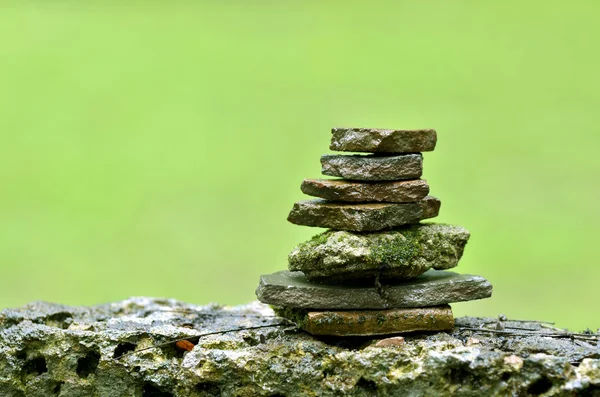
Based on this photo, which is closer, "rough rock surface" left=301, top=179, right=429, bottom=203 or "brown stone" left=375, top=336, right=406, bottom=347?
"brown stone" left=375, top=336, right=406, bottom=347

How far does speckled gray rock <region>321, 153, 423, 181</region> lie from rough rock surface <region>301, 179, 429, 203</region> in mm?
62

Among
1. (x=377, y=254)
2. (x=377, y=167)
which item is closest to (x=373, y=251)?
(x=377, y=254)

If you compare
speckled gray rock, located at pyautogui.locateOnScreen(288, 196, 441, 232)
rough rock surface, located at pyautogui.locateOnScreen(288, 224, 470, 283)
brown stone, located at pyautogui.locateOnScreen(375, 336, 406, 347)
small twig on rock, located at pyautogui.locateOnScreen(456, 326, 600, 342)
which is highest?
speckled gray rock, located at pyautogui.locateOnScreen(288, 196, 441, 232)

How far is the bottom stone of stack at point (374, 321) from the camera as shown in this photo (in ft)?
24.1

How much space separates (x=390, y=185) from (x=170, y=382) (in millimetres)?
2439

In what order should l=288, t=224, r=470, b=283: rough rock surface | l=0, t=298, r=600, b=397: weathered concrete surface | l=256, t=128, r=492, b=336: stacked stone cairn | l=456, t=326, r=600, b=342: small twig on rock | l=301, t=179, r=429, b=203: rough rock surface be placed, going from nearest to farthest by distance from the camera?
l=0, t=298, r=600, b=397: weathered concrete surface → l=288, t=224, r=470, b=283: rough rock surface → l=256, t=128, r=492, b=336: stacked stone cairn → l=301, t=179, r=429, b=203: rough rock surface → l=456, t=326, r=600, b=342: small twig on rock

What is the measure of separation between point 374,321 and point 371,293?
232mm

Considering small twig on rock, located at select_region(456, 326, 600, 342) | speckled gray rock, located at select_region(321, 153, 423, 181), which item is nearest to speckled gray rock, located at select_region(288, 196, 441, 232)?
speckled gray rock, located at select_region(321, 153, 423, 181)

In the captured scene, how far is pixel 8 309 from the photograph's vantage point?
29.8 ft

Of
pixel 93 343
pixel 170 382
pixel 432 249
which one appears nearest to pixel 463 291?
pixel 432 249

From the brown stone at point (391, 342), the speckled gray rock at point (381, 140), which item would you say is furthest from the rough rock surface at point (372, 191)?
the brown stone at point (391, 342)

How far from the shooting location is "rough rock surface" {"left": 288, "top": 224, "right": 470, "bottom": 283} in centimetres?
721

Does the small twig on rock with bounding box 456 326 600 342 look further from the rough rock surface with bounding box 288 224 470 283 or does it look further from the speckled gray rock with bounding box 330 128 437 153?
the speckled gray rock with bounding box 330 128 437 153

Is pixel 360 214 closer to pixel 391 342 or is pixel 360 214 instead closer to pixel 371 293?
pixel 371 293
